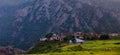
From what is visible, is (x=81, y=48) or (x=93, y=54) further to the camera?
(x=81, y=48)

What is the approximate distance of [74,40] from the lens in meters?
198

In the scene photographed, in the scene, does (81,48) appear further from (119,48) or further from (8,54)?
(8,54)

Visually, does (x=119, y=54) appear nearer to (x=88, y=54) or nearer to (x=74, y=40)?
(x=88, y=54)

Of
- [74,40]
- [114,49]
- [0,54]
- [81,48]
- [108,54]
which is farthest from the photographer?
[74,40]

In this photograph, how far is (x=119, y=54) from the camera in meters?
111

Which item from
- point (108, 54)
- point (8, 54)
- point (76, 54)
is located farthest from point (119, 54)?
point (8, 54)

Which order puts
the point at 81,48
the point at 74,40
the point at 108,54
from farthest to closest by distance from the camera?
the point at 74,40, the point at 81,48, the point at 108,54

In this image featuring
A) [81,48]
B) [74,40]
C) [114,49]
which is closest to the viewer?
[114,49]

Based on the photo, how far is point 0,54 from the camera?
6496 inches

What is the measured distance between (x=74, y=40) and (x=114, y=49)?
69.9m

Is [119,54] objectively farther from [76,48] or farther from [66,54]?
[76,48]

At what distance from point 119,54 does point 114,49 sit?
60.4ft

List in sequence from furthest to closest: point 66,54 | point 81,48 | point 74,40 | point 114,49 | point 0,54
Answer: point 74,40
point 0,54
point 81,48
point 114,49
point 66,54

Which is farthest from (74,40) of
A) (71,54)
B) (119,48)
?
(71,54)
